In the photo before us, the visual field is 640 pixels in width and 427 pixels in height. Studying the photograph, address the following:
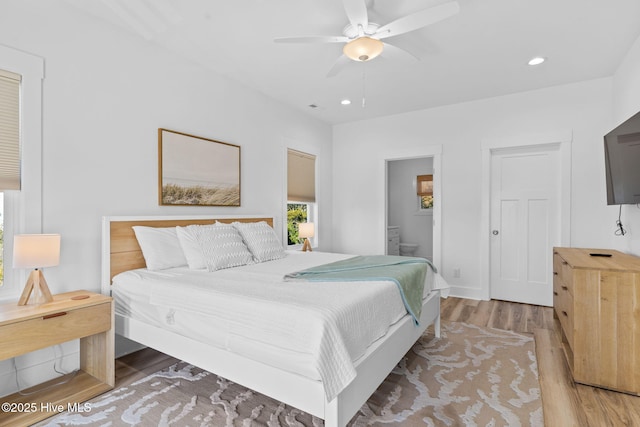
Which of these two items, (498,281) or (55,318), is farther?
(498,281)

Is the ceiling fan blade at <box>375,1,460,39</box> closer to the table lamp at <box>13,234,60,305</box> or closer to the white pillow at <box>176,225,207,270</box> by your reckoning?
the white pillow at <box>176,225,207,270</box>

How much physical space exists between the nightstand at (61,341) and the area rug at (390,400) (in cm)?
15

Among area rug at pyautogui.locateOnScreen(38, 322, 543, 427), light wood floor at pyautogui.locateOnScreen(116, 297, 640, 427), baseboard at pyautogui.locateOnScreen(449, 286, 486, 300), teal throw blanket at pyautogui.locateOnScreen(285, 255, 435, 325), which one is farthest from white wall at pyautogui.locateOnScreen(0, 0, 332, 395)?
baseboard at pyautogui.locateOnScreen(449, 286, 486, 300)

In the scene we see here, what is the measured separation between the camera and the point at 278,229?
14.5 ft

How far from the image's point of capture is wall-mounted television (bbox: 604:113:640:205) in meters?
2.46

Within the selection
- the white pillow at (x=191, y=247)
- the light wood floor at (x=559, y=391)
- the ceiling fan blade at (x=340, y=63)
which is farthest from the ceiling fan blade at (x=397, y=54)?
the light wood floor at (x=559, y=391)

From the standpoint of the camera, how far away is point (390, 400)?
205 centimetres

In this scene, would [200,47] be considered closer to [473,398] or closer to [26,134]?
[26,134]

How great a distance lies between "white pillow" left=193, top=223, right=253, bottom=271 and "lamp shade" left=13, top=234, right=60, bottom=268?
96cm

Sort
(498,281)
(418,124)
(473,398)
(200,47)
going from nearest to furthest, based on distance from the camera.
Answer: (473,398) < (200,47) < (498,281) < (418,124)

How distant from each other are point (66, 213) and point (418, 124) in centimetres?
432

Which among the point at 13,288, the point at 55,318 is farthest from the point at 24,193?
the point at 55,318

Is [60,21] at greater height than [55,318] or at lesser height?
greater

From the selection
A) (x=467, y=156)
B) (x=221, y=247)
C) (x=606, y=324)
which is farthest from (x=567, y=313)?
(x=221, y=247)
